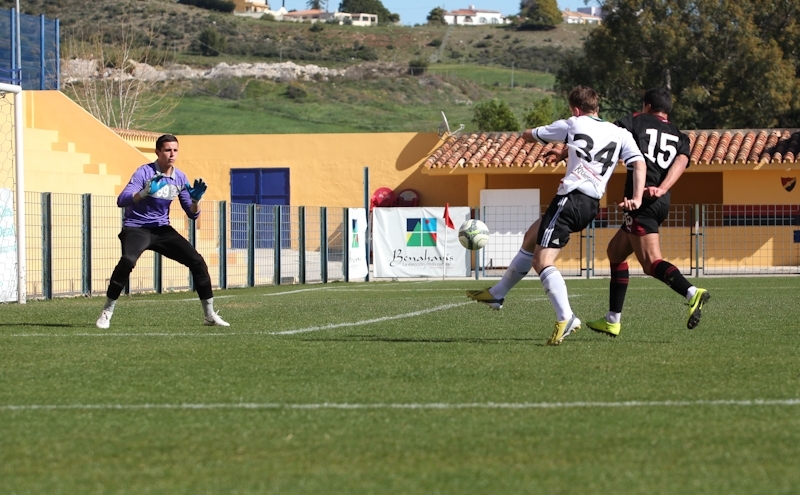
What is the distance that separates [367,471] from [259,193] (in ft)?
113

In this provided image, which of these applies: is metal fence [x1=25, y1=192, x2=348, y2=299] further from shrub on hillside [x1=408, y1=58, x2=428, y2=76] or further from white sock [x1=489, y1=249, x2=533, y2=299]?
shrub on hillside [x1=408, y1=58, x2=428, y2=76]

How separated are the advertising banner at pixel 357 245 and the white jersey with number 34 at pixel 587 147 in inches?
667

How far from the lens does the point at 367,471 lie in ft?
15.9

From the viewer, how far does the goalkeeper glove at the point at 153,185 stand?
35.7 feet

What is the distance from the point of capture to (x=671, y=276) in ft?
32.2

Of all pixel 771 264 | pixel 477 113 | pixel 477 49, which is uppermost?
pixel 477 49

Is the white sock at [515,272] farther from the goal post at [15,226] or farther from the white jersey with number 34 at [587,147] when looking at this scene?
the goal post at [15,226]

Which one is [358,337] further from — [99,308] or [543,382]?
[99,308]

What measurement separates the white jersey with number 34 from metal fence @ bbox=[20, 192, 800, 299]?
1113cm

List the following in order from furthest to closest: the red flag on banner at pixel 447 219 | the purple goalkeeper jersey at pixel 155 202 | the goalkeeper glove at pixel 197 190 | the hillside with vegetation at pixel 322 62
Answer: the hillside with vegetation at pixel 322 62 → the red flag on banner at pixel 447 219 → the purple goalkeeper jersey at pixel 155 202 → the goalkeeper glove at pixel 197 190

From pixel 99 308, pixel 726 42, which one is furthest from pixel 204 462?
pixel 726 42

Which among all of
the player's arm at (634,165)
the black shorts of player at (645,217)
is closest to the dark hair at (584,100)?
the player's arm at (634,165)

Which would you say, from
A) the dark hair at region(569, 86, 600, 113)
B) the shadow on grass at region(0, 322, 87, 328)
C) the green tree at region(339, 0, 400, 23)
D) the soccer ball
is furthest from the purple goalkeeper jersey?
the green tree at region(339, 0, 400, 23)

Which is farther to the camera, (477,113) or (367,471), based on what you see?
(477,113)
